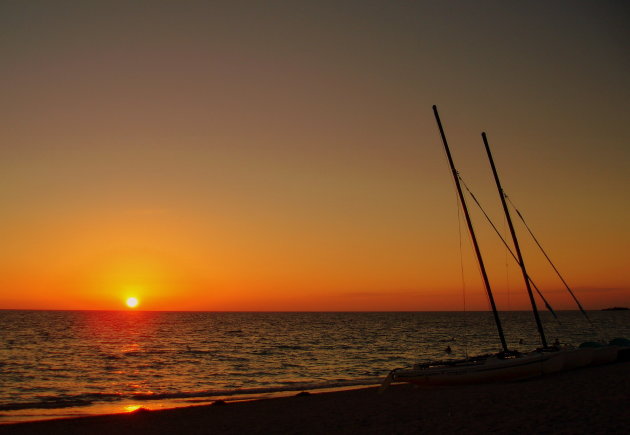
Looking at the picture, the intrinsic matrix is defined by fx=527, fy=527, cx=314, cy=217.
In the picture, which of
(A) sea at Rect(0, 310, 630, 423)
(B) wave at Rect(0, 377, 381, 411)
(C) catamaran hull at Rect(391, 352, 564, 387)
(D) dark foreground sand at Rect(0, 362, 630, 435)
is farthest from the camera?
(A) sea at Rect(0, 310, 630, 423)

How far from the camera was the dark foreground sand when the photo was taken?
16.9m

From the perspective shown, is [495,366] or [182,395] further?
[182,395]

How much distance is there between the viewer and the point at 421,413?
20.1m

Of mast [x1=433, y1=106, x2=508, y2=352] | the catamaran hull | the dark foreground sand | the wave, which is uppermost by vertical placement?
mast [x1=433, y1=106, x2=508, y2=352]

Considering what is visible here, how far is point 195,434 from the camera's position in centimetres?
1989

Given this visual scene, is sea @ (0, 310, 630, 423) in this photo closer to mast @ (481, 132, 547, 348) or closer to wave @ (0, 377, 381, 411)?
wave @ (0, 377, 381, 411)

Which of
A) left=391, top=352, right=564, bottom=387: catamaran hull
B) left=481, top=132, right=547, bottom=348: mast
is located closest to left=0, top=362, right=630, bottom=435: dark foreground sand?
left=391, top=352, right=564, bottom=387: catamaran hull

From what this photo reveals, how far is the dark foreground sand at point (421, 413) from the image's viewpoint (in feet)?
55.3

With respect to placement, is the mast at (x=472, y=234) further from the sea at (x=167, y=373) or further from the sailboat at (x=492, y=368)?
the sea at (x=167, y=373)

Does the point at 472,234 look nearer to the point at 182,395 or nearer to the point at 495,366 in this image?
the point at 495,366

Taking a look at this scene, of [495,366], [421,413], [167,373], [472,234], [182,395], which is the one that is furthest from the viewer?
[167,373]

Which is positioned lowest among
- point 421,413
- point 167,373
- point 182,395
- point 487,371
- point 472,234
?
point 421,413

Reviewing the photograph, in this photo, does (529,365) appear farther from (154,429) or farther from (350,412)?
(154,429)

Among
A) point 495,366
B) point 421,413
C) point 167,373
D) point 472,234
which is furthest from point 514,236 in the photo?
point 167,373
